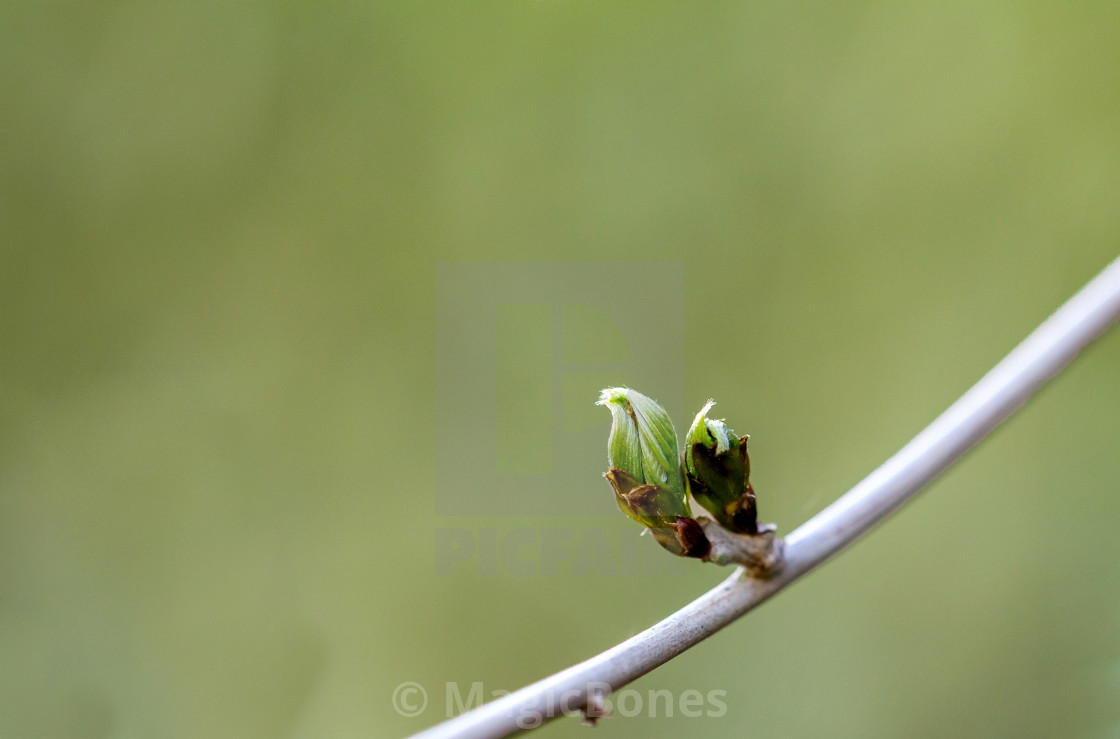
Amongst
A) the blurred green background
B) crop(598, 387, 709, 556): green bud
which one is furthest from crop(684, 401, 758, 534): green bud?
the blurred green background

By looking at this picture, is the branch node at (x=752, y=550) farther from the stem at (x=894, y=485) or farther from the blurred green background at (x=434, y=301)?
the blurred green background at (x=434, y=301)

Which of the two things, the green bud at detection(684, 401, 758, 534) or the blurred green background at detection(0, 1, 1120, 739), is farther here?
the blurred green background at detection(0, 1, 1120, 739)

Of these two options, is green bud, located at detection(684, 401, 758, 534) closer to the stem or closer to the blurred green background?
the stem

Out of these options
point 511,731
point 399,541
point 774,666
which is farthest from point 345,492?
point 511,731

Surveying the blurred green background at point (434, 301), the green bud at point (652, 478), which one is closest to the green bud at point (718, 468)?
the green bud at point (652, 478)

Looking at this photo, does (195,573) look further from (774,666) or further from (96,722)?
(774,666)

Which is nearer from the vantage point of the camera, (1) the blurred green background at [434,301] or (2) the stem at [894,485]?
(2) the stem at [894,485]
